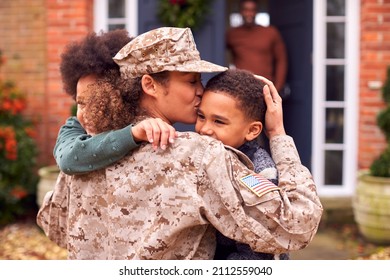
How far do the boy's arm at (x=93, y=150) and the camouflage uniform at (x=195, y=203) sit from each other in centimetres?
3

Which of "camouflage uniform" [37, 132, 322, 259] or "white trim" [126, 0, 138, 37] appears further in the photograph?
"white trim" [126, 0, 138, 37]

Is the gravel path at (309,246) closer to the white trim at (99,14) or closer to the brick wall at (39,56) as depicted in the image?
the brick wall at (39,56)

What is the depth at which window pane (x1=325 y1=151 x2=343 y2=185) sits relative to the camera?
19.8 ft

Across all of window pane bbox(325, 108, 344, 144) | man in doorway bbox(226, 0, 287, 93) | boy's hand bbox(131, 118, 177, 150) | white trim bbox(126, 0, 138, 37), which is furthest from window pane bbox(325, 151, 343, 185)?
boy's hand bbox(131, 118, 177, 150)

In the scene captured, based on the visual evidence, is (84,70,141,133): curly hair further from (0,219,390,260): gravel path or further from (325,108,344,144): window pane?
(325,108,344,144): window pane

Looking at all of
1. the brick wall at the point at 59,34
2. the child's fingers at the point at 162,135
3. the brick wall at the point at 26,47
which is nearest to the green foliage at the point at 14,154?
the brick wall at the point at 26,47

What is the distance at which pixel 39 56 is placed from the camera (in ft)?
19.6

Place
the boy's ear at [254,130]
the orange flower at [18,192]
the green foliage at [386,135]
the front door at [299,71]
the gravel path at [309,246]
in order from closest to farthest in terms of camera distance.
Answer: the boy's ear at [254,130]
the gravel path at [309,246]
the green foliage at [386,135]
the orange flower at [18,192]
the front door at [299,71]

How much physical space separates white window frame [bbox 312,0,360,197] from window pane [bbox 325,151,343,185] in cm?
4

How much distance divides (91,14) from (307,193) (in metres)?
4.72

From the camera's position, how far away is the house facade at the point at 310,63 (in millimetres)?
5801

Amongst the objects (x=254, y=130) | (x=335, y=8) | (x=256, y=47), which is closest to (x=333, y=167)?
(x=256, y=47)
